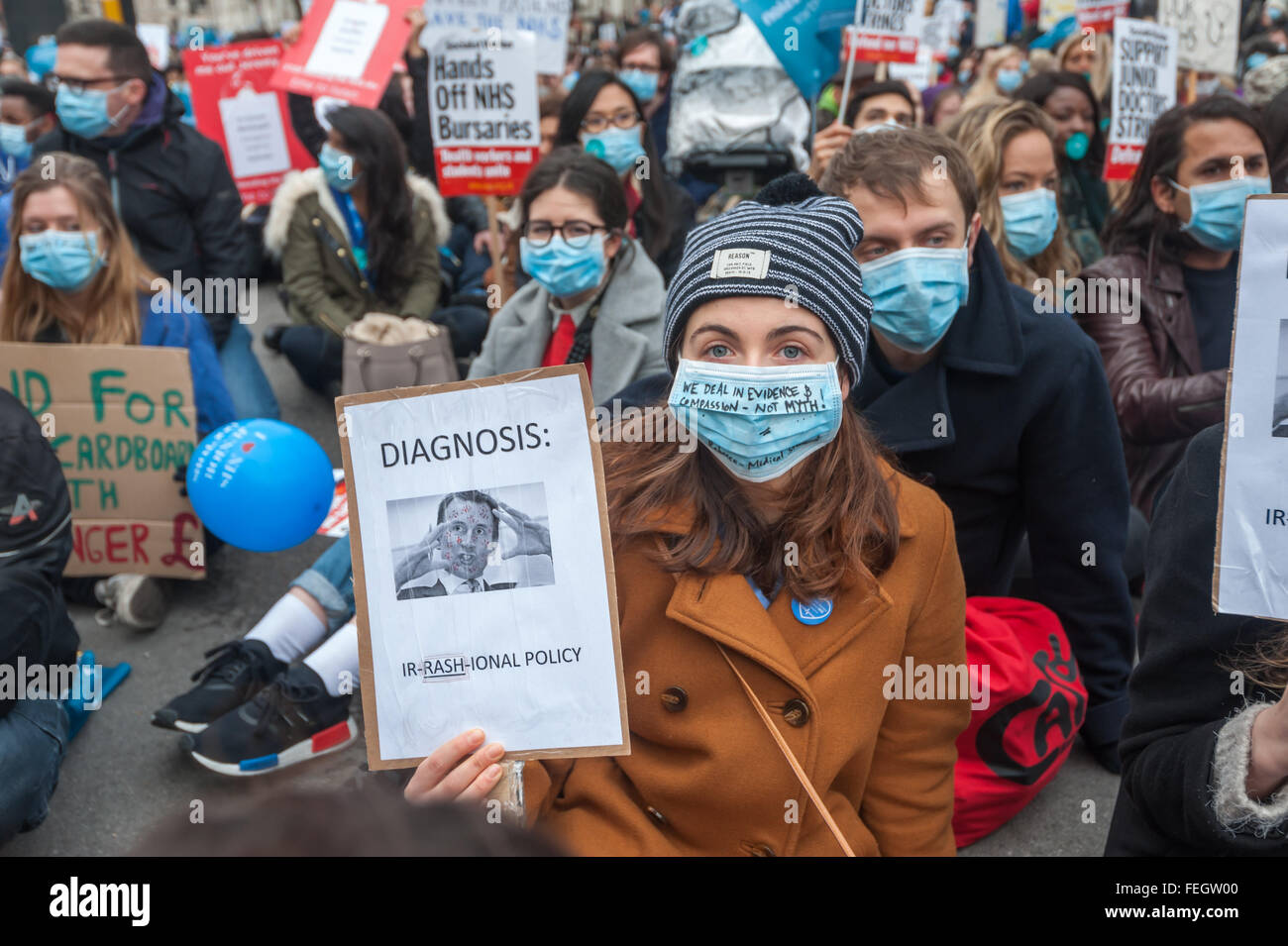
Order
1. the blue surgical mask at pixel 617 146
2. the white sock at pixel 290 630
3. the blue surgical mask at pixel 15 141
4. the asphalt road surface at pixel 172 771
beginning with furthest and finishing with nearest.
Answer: the blue surgical mask at pixel 15 141, the blue surgical mask at pixel 617 146, the white sock at pixel 290 630, the asphalt road surface at pixel 172 771

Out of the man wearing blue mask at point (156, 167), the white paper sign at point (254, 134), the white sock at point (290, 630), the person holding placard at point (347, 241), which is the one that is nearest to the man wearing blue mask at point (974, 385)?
the white sock at point (290, 630)

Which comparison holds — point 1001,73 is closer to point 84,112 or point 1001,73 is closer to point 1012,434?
point 84,112

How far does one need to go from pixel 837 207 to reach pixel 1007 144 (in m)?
2.40

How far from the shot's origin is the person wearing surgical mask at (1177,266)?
3.64m

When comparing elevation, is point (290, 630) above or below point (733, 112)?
below

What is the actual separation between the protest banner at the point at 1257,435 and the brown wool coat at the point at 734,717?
697 mm

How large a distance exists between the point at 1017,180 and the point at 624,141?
211cm

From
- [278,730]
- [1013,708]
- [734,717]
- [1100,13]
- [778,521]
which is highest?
[1100,13]

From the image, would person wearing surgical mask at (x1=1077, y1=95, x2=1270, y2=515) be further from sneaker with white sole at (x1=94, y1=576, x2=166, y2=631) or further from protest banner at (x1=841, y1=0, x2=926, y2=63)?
sneaker with white sole at (x1=94, y1=576, x2=166, y2=631)

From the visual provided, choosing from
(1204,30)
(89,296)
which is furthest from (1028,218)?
(89,296)

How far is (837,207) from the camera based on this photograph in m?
2.17

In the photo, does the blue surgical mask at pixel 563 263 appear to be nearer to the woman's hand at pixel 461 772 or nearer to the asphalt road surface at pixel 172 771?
the asphalt road surface at pixel 172 771

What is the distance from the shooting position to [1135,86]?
543 cm

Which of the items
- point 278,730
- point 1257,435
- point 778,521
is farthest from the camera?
point 278,730
